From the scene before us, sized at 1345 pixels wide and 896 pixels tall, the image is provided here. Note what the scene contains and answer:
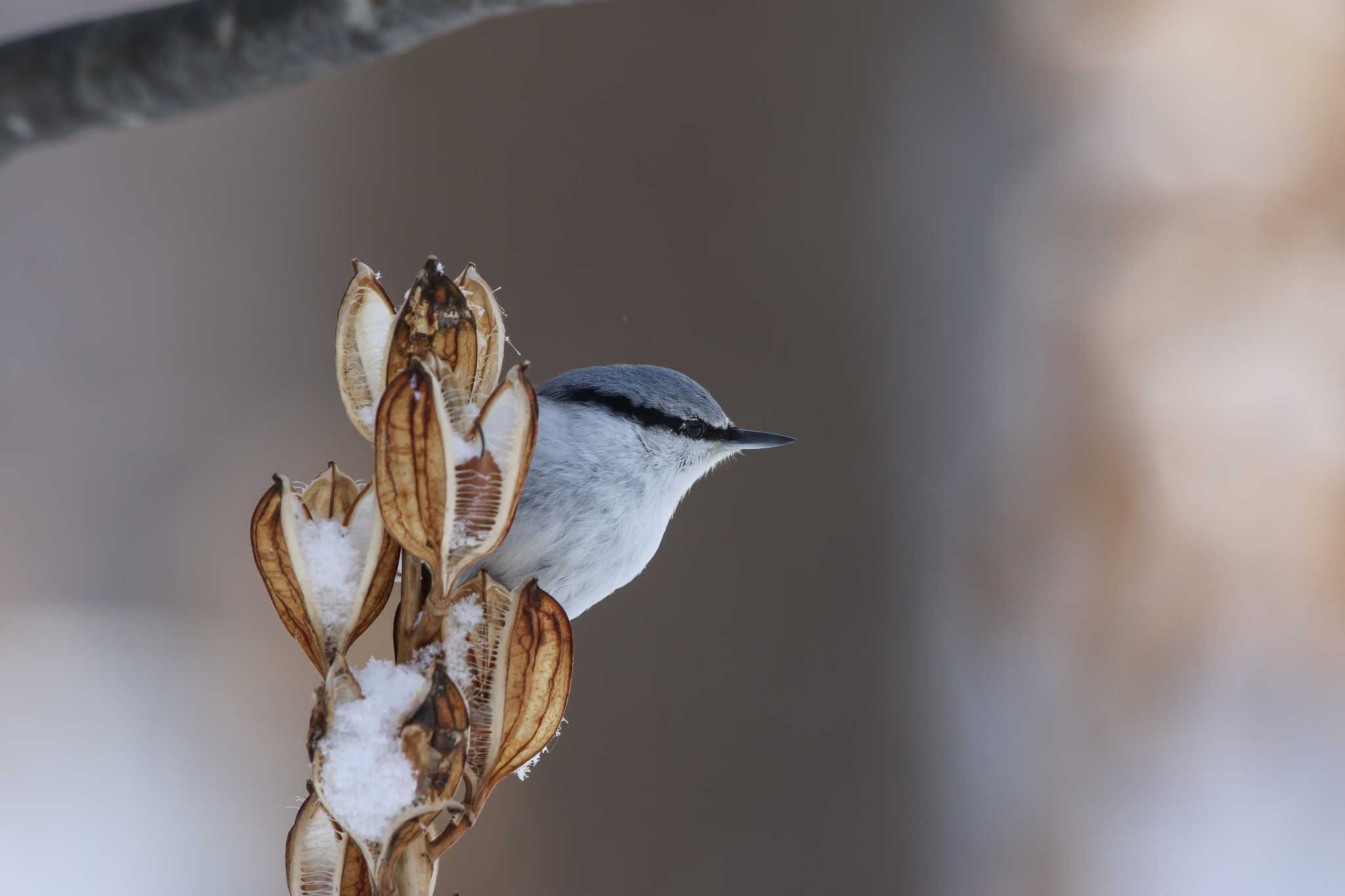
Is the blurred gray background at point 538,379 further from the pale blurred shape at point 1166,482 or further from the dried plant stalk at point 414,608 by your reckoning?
the dried plant stalk at point 414,608

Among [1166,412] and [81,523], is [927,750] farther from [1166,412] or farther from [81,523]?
[81,523]

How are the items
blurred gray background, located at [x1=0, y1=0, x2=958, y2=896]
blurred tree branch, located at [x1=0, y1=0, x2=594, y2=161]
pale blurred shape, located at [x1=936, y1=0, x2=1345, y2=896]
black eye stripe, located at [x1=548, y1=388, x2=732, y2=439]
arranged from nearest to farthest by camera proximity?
1. blurred tree branch, located at [x1=0, y1=0, x2=594, y2=161]
2. black eye stripe, located at [x1=548, y1=388, x2=732, y2=439]
3. blurred gray background, located at [x1=0, y1=0, x2=958, y2=896]
4. pale blurred shape, located at [x1=936, y1=0, x2=1345, y2=896]

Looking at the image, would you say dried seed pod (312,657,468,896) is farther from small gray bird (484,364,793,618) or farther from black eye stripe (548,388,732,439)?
black eye stripe (548,388,732,439)

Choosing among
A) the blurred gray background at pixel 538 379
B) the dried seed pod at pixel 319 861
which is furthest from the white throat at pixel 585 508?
the blurred gray background at pixel 538 379

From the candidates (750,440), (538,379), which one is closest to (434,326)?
(750,440)

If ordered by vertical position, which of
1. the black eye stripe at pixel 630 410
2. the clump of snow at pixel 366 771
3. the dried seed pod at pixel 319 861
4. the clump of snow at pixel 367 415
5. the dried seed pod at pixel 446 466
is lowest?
the dried seed pod at pixel 319 861

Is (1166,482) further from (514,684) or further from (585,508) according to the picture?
(514,684)

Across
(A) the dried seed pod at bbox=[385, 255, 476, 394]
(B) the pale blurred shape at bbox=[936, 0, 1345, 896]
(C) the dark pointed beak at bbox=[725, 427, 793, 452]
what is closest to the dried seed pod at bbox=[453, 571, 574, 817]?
(A) the dried seed pod at bbox=[385, 255, 476, 394]

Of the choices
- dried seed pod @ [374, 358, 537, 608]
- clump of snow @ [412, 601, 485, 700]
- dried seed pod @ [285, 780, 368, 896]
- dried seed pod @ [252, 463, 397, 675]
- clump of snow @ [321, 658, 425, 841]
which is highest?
dried seed pod @ [374, 358, 537, 608]

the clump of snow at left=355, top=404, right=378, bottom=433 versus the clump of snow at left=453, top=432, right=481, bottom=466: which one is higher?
the clump of snow at left=355, top=404, right=378, bottom=433
